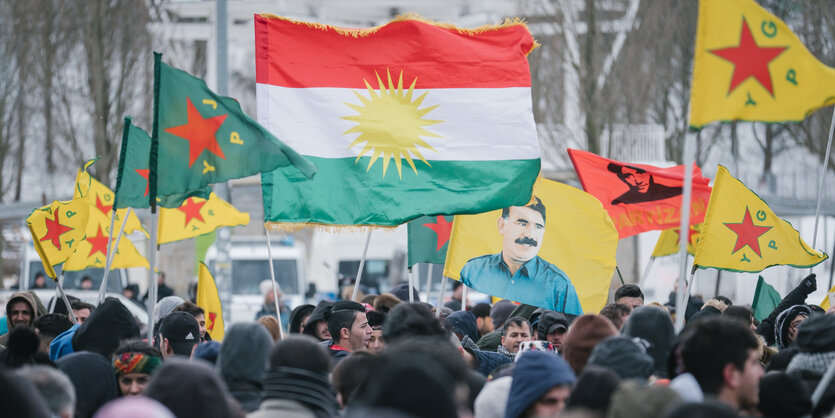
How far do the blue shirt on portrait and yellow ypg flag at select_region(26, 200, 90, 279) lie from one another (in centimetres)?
378

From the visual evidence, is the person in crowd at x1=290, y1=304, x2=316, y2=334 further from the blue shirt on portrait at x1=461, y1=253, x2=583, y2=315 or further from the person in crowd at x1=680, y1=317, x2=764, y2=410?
the person in crowd at x1=680, y1=317, x2=764, y2=410

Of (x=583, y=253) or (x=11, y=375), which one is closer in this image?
(x=11, y=375)

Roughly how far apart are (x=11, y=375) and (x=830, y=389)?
12.6 feet

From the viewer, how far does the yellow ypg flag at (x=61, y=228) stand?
10.2m

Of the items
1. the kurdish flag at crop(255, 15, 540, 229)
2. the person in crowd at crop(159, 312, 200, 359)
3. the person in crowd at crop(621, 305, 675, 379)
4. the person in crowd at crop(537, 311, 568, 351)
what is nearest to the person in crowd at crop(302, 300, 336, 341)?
the kurdish flag at crop(255, 15, 540, 229)

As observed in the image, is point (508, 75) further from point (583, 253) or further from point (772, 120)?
point (772, 120)

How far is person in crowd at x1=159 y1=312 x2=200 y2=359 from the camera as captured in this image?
7398 millimetres

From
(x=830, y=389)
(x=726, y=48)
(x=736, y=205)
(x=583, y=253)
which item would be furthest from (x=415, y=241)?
(x=830, y=389)

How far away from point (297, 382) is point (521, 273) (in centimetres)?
445

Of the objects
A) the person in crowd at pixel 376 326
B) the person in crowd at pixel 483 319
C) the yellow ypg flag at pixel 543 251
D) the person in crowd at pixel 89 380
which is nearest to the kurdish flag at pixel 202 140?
the person in crowd at pixel 89 380

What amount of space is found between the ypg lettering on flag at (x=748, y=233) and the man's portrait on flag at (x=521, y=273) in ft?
4.99

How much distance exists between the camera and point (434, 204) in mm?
8359

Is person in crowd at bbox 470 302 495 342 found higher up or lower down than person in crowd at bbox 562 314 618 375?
lower down

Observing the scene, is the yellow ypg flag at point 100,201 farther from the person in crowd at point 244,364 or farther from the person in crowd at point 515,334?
the person in crowd at point 244,364
